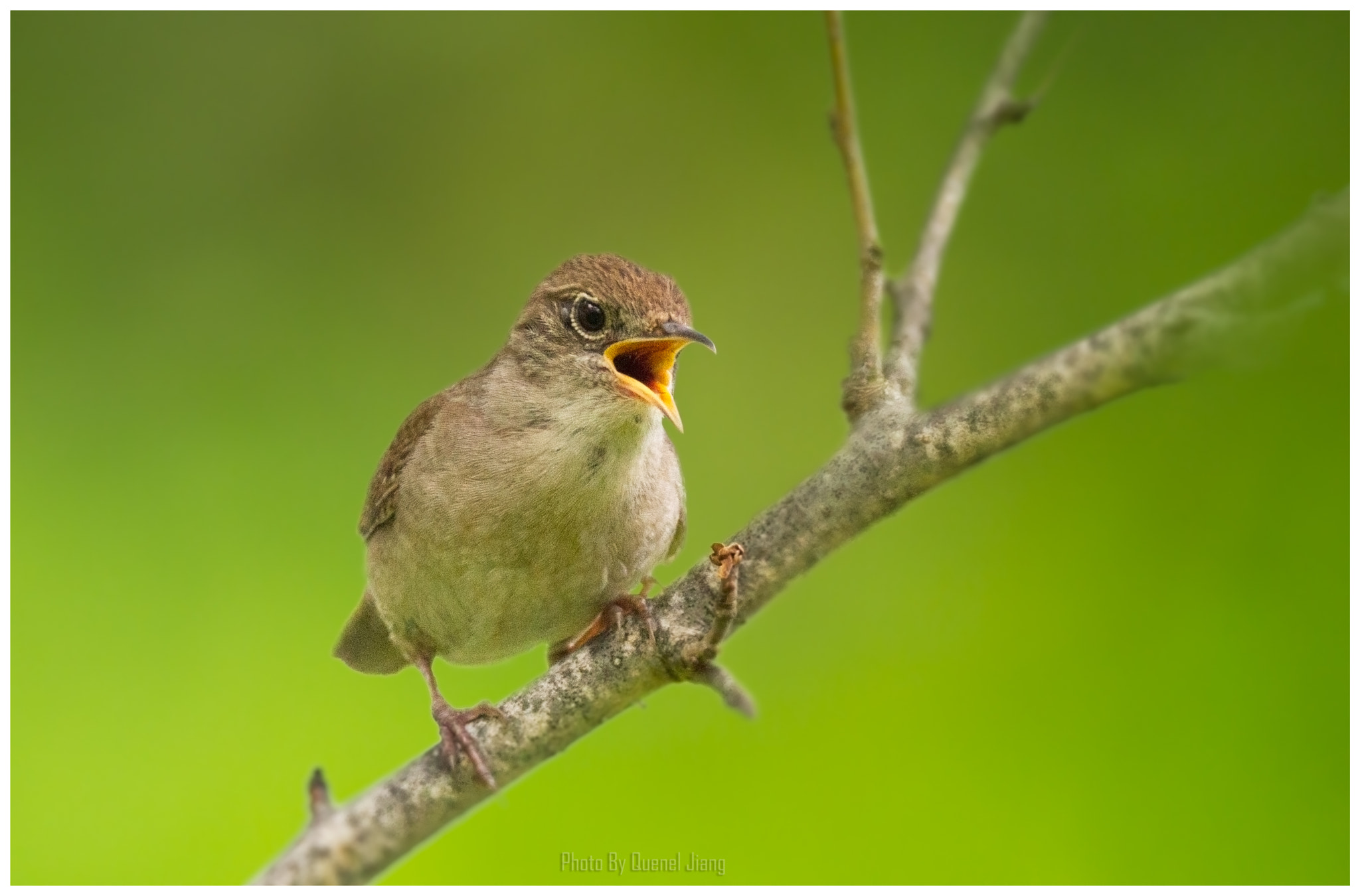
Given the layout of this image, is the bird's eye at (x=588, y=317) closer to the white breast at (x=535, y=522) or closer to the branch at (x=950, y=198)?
the white breast at (x=535, y=522)

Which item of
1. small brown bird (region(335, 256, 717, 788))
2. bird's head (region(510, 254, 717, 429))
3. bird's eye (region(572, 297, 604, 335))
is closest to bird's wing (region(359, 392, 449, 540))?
small brown bird (region(335, 256, 717, 788))

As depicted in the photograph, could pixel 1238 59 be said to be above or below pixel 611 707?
above

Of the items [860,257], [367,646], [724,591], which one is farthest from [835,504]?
[367,646]

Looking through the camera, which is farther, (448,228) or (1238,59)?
(448,228)

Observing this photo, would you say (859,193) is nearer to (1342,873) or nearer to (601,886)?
(601,886)

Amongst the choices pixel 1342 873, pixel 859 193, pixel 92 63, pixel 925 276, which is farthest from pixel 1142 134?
pixel 92 63

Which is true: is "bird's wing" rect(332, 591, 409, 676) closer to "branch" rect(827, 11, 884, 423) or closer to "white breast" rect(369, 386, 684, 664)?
"white breast" rect(369, 386, 684, 664)
